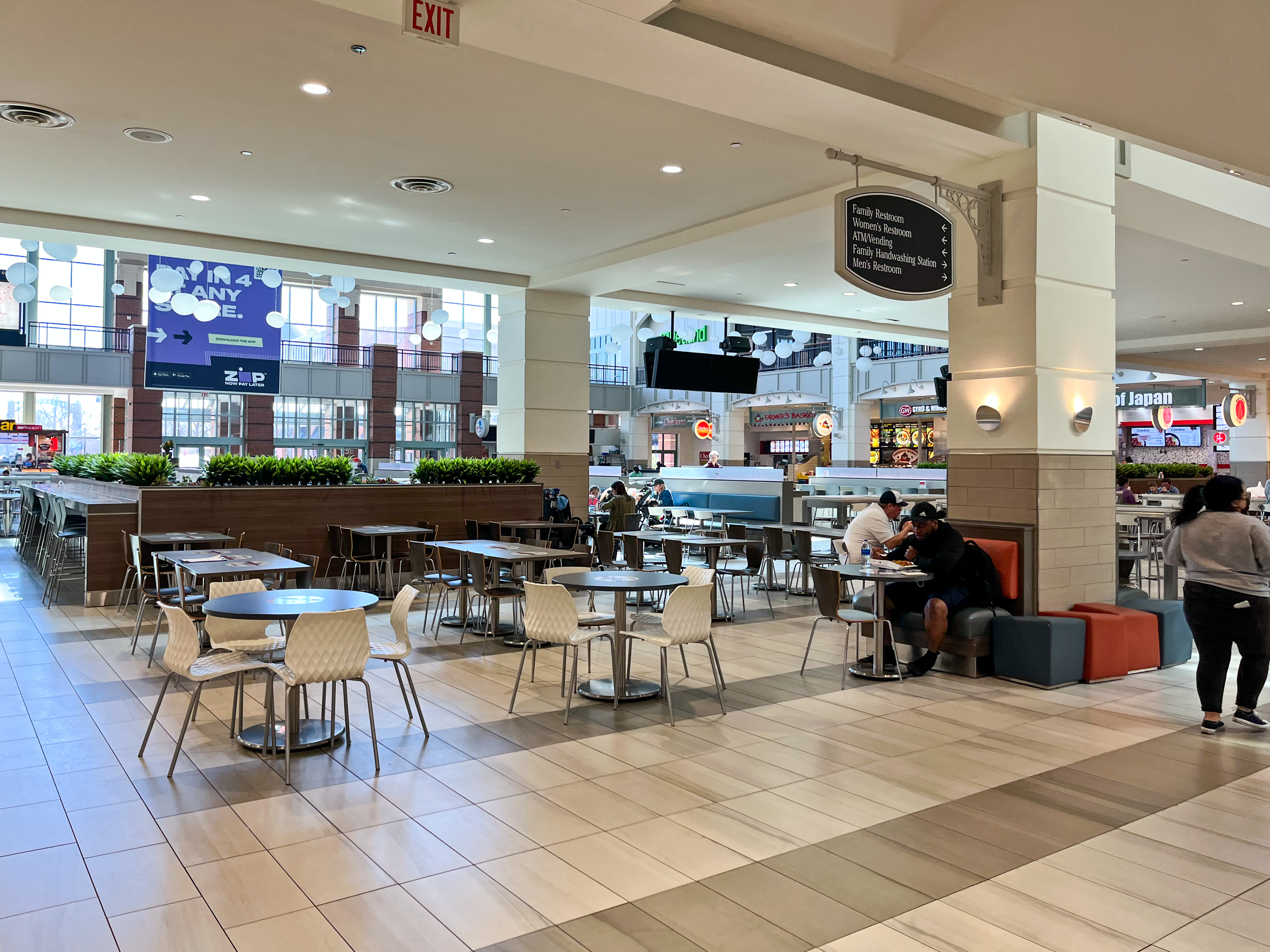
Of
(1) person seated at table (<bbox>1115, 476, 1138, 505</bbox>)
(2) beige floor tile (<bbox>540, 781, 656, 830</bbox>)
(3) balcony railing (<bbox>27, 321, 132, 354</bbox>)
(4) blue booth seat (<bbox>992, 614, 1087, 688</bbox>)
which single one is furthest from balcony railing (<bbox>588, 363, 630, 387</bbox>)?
(2) beige floor tile (<bbox>540, 781, 656, 830</bbox>)

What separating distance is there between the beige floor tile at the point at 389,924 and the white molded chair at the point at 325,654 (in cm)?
122

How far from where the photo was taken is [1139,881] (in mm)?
3092

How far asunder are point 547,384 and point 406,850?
9.00 meters

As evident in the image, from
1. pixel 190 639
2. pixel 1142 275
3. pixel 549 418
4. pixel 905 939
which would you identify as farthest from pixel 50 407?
pixel 905 939

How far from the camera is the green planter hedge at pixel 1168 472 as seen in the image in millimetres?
18922

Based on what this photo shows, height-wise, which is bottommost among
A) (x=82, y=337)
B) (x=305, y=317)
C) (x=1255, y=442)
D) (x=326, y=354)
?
(x=1255, y=442)

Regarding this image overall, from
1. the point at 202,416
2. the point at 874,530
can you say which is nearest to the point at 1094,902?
the point at 874,530

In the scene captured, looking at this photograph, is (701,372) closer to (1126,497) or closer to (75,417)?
(1126,497)

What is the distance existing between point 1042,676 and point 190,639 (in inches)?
192

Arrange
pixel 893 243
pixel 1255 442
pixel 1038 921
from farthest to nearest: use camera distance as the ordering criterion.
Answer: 1. pixel 1255 442
2. pixel 893 243
3. pixel 1038 921

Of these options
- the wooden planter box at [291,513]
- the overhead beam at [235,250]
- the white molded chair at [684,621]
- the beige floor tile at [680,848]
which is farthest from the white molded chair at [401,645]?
the overhead beam at [235,250]

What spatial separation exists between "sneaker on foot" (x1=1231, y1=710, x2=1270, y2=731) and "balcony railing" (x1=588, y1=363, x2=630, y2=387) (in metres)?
26.1

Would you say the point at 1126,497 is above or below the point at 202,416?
below

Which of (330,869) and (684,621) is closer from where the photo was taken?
(330,869)
